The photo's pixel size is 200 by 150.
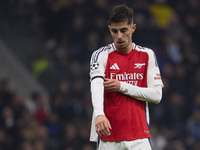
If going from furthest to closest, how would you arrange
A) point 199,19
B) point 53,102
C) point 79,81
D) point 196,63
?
point 199,19
point 196,63
point 79,81
point 53,102

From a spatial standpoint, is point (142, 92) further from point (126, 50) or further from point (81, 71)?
point (81, 71)

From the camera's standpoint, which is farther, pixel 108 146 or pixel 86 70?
pixel 86 70

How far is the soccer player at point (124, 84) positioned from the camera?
14.9 ft

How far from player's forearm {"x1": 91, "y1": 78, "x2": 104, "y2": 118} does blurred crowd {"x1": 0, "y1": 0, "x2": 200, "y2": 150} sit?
5007 mm

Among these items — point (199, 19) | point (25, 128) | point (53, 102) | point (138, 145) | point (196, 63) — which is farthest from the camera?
point (199, 19)

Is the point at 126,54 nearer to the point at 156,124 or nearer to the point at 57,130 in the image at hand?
the point at 57,130

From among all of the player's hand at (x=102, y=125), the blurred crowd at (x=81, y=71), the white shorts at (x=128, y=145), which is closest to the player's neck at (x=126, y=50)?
the player's hand at (x=102, y=125)

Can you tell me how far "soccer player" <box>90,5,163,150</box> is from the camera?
4.53 meters

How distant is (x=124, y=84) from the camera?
14.9 feet

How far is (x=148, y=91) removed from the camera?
182 inches

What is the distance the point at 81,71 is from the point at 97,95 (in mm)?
7090

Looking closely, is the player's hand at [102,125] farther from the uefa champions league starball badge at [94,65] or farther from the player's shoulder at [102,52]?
the player's shoulder at [102,52]

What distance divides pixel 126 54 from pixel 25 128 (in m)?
5.23

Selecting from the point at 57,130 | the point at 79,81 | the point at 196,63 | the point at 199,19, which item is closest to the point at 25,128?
the point at 57,130
